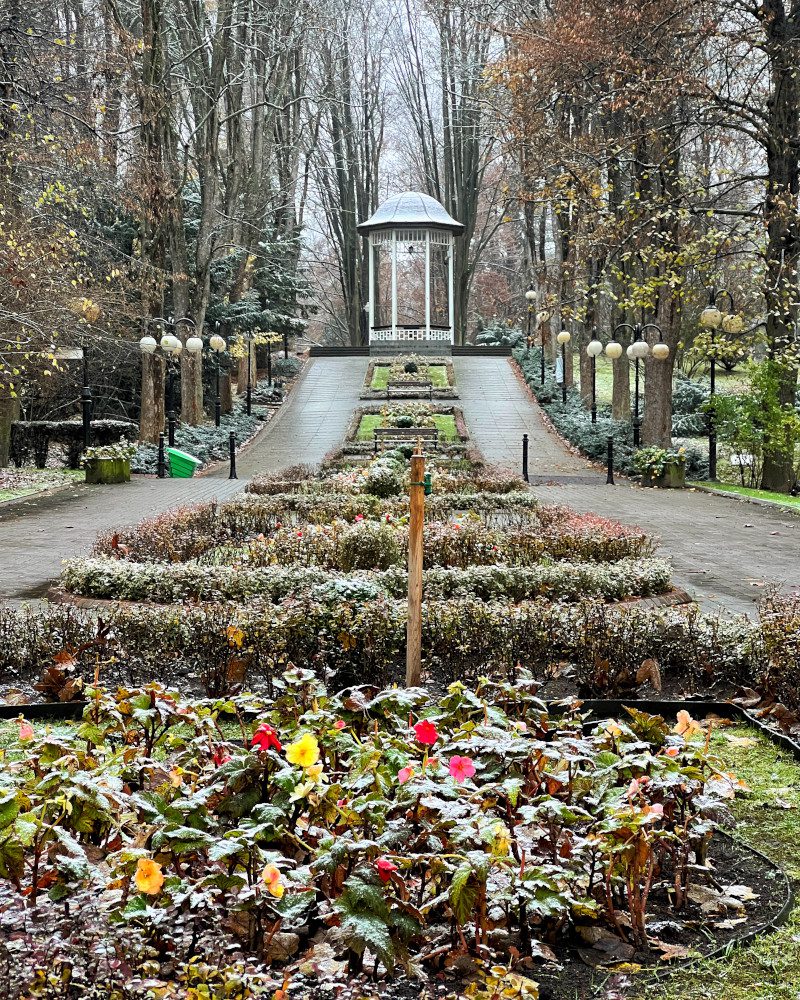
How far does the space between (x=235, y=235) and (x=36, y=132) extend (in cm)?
2061

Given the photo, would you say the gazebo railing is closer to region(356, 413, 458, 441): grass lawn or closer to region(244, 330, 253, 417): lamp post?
region(244, 330, 253, 417): lamp post

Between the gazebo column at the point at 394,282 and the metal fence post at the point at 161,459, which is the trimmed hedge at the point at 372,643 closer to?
the metal fence post at the point at 161,459

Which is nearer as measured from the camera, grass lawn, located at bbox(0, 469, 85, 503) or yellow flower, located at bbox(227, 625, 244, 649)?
yellow flower, located at bbox(227, 625, 244, 649)

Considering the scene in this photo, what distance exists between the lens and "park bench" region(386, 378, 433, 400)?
1313 inches

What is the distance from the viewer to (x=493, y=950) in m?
2.94

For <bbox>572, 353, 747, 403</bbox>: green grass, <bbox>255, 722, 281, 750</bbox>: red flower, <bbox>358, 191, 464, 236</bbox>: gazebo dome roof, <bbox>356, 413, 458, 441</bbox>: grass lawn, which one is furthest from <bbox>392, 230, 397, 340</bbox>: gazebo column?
<bbox>255, 722, 281, 750</bbox>: red flower

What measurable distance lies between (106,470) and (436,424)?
1002 centimetres

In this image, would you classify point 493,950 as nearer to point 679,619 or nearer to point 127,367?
point 679,619

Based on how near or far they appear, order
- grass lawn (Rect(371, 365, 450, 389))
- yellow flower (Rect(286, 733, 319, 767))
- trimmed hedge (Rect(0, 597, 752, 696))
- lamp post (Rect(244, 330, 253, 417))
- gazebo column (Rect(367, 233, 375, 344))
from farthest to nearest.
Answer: gazebo column (Rect(367, 233, 375, 344)) < grass lawn (Rect(371, 365, 450, 389)) < lamp post (Rect(244, 330, 253, 417)) < trimmed hedge (Rect(0, 597, 752, 696)) < yellow flower (Rect(286, 733, 319, 767))

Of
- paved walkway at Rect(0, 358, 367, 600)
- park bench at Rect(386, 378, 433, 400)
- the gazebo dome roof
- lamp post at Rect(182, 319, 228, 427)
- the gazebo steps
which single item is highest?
the gazebo dome roof

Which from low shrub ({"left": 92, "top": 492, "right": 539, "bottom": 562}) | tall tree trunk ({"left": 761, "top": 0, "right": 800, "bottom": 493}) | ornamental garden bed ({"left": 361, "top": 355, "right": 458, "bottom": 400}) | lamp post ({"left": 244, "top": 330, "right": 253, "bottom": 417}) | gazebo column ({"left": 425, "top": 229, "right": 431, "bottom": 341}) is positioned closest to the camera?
low shrub ({"left": 92, "top": 492, "right": 539, "bottom": 562})

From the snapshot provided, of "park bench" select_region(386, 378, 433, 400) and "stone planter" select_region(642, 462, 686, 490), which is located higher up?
"park bench" select_region(386, 378, 433, 400)

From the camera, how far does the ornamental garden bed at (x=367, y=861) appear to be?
2775 mm

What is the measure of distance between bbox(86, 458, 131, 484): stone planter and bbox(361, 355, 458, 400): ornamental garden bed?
528 inches
